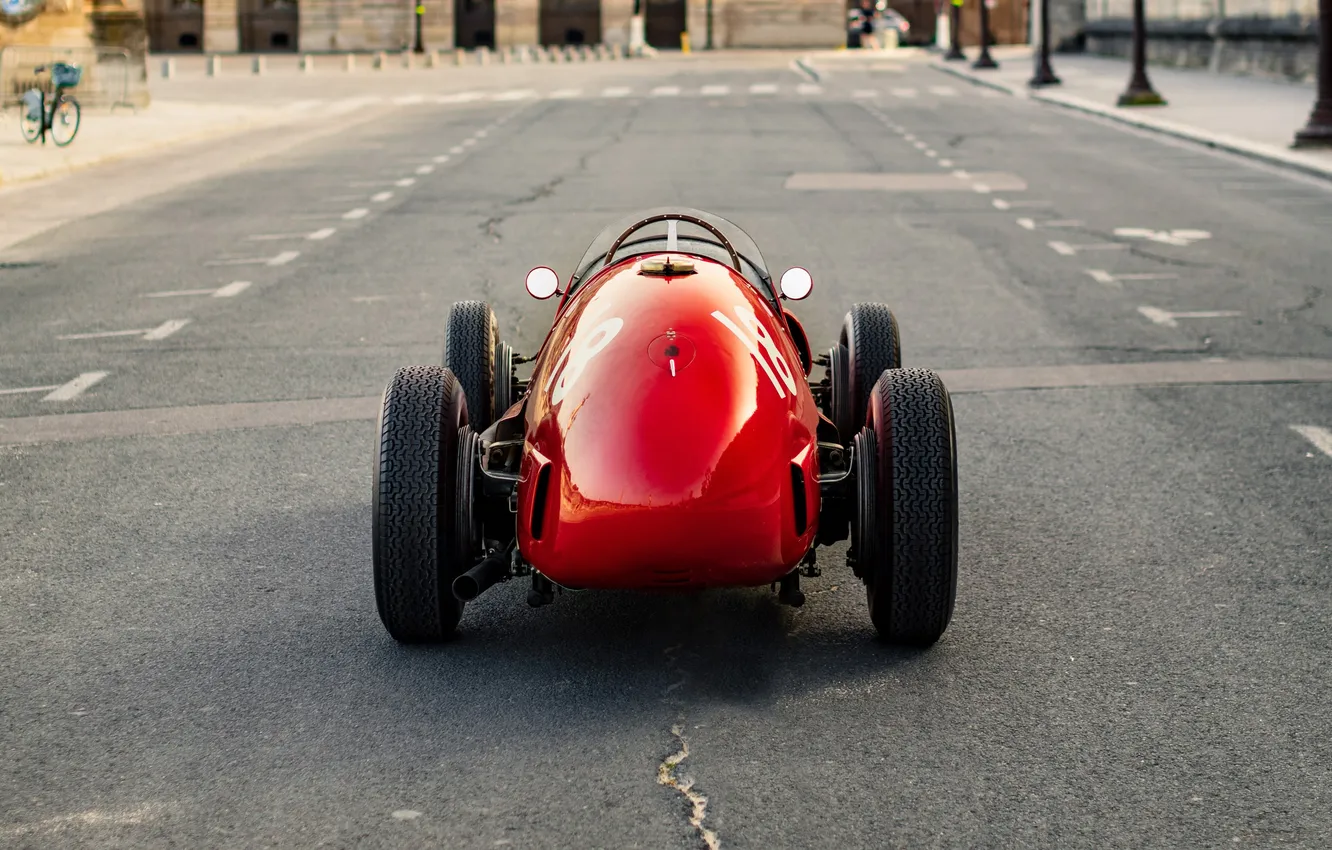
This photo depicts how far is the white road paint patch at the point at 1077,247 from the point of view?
47.6 ft

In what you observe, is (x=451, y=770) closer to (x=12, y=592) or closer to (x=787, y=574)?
(x=787, y=574)

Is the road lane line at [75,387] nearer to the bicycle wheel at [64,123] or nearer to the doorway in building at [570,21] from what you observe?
the bicycle wheel at [64,123]

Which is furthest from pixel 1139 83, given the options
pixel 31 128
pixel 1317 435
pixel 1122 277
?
pixel 1317 435

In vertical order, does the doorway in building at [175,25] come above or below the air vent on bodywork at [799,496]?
above

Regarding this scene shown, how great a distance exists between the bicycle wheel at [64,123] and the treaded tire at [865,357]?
19369 mm

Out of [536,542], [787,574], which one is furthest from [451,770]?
[787,574]

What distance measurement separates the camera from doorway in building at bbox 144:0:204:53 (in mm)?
75438

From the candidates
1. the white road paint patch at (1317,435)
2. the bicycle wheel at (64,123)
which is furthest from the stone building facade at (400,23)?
the white road paint patch at (1317,435)

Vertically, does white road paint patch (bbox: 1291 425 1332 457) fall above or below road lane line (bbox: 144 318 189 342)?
below

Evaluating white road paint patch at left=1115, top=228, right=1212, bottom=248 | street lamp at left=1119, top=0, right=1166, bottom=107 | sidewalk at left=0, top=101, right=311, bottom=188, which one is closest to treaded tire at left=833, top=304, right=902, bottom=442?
white road paint patch at left=1115, top=228, right=1212, bottom=248

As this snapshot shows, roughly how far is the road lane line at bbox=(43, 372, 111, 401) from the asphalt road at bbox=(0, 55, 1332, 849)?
1.6 inches

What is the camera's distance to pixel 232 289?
1279 centimetres

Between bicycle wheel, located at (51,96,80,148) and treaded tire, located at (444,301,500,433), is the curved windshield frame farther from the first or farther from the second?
bicycle wheel, located at (51,96,80,148)

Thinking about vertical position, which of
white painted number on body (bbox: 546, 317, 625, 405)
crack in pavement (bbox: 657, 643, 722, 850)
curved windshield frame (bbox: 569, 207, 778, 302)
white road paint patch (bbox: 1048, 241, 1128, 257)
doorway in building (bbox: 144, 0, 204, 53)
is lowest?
crack in pavement (bbox: 657, 643, 722, 850)
